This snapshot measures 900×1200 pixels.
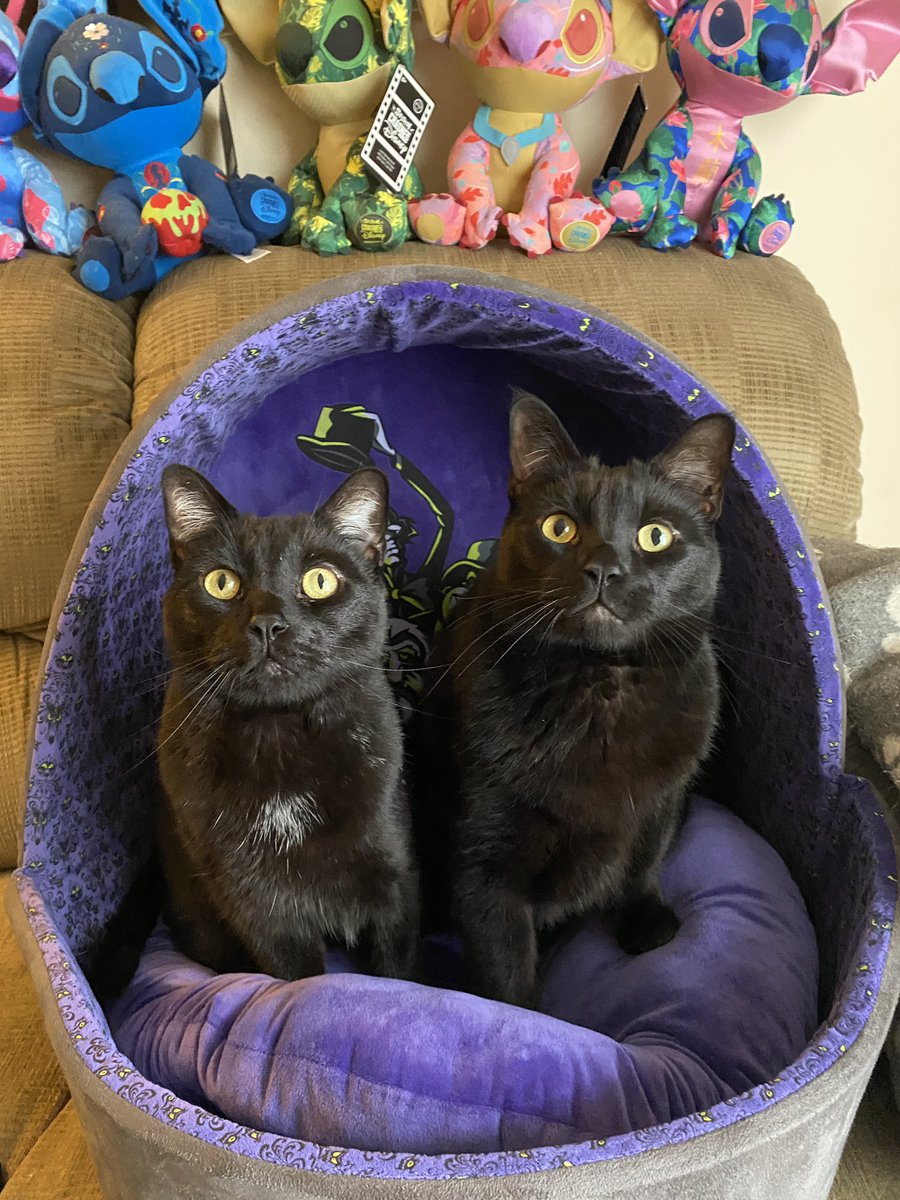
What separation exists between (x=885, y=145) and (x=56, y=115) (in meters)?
1.57

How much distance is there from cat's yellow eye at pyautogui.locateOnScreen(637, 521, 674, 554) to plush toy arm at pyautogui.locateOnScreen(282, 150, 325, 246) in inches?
37.3

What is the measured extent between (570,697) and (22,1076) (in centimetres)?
85

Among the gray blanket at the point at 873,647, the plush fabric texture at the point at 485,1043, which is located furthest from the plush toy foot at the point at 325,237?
the plush fabric texture at the point at 485,1043

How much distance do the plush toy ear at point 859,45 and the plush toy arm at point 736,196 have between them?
0.16m

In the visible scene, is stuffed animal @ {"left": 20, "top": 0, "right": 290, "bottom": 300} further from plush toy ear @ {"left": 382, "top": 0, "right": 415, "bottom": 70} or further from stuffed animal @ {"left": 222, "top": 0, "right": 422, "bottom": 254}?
plush toy ear @ {"left": 382, "top": 0, "right": 415, "bottom": 70}

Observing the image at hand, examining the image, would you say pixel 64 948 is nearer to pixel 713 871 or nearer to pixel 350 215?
pixel 713 871

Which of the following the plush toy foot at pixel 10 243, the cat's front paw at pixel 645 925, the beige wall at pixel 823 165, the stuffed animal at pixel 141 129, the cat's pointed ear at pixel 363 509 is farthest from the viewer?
the beige wall at pixel 823 165

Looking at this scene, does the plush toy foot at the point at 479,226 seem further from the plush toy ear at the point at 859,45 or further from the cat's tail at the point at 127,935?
the cat's tail at the point at 127,935

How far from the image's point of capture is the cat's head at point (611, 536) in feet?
2.85

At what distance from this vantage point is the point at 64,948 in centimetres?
88

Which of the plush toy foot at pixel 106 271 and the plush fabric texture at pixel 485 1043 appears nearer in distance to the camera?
the plush fabric texture at pixel 485 1043

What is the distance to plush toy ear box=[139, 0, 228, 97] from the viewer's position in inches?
54.4

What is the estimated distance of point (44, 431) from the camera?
1.37 metres

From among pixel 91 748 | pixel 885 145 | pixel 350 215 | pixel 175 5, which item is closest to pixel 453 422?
pixel 350 215
